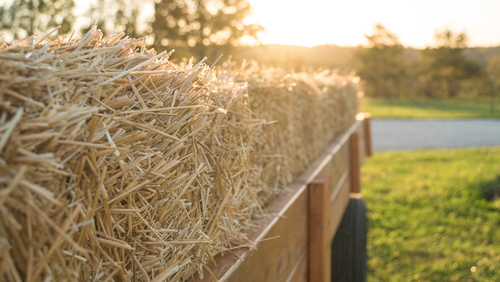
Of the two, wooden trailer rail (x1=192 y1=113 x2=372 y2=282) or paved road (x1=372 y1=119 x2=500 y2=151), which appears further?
paved road (x1=372 y1=119 x2=500 y2=151)

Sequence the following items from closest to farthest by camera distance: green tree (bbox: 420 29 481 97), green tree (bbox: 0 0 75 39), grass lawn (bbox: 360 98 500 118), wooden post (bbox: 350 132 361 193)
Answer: wooden post (bbox: 350 132 361 193) < green tree (bbox: 0 0 75 39) < grass lawn (bbox: 360 98 500 118) < green tree (bbox: 420 29 481 97)

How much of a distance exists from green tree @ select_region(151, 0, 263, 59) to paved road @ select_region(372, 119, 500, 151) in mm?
5768

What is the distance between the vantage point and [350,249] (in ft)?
12.3

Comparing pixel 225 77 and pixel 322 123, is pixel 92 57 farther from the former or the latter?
pixel 322 123

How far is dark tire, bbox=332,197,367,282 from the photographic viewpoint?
11.9 feet

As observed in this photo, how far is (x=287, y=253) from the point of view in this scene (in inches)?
71.9

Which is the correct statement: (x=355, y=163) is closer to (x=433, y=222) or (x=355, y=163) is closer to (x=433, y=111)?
(x=433, y=222)

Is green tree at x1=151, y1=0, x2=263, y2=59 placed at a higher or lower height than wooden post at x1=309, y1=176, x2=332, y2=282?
higher

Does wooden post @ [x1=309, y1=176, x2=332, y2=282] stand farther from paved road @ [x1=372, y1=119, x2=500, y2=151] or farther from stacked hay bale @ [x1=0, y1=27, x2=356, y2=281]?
paved road @ [x1=372, y1=119, x2=500, y2=151]

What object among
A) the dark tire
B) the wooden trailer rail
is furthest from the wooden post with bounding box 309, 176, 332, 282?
the dark tire

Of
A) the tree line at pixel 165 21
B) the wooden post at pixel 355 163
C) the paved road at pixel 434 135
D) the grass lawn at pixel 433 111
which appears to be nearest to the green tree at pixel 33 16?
the tree line at pixel 165 21

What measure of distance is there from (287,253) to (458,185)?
599cm

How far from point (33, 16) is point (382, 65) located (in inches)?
1716

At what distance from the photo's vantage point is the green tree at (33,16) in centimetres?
738
